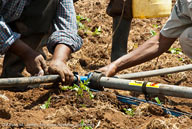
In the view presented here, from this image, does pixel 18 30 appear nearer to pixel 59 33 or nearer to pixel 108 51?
pixel 59 33

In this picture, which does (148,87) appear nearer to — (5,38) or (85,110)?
(85,110)

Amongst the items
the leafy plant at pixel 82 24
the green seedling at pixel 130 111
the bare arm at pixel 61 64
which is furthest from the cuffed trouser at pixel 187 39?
the leafy plant at pixel 82 24

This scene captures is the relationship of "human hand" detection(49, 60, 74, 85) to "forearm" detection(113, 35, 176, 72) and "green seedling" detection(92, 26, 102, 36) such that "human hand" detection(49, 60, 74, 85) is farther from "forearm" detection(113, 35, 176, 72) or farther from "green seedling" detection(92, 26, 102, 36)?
"green seedling" detection(92, 26, 102, 36)

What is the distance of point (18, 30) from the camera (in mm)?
3555

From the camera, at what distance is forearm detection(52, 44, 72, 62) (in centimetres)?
322

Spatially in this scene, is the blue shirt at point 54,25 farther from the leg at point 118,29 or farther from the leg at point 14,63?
the leg at point 118,29

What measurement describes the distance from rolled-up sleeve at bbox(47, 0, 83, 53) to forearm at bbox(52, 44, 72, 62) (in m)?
0.04

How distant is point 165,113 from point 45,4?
1463 mm

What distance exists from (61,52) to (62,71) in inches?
8.6

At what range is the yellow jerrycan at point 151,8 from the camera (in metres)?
4.12

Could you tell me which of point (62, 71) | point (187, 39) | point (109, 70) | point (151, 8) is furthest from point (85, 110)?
point (151, 8)

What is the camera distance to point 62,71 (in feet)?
10.2

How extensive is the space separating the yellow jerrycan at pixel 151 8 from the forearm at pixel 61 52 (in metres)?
1.18

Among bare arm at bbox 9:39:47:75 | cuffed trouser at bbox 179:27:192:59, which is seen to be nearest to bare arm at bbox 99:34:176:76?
cuffed trouser at bbox 179:27:192:59
